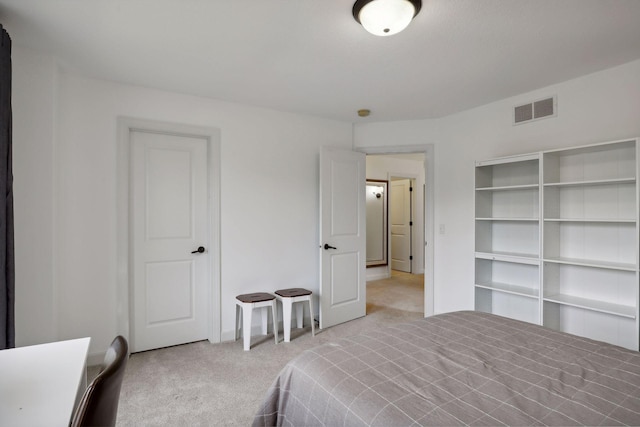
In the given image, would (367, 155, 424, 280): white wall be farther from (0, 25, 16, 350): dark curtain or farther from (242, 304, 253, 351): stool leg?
(0, 25, 16, 350): dark curtain

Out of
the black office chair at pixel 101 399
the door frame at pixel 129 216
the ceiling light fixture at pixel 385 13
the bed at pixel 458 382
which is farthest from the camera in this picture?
the door frame at pixel 129 216

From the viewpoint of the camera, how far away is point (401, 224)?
7.32 meters

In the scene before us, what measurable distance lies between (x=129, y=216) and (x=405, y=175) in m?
5.25

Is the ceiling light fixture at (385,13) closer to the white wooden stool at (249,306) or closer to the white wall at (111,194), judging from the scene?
the white wall at (111,194)

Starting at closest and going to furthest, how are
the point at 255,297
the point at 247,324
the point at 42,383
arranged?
the point at 42,383, the point at 247,324, the point at 255,297

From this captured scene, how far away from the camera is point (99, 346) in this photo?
9.27 ft

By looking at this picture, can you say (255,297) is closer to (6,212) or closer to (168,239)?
(168,239)

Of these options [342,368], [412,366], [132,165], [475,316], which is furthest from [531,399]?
[132,165]

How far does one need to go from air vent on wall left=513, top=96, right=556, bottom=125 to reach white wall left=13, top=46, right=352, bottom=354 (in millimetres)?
1808

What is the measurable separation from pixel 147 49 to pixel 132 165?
3.64 ft

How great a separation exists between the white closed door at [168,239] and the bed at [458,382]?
207cm

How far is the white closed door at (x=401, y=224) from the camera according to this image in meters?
7.20

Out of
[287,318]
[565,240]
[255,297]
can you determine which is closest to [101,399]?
[255,297]

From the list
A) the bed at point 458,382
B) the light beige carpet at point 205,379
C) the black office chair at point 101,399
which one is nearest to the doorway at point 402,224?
the light beige carpet at point 205,379
